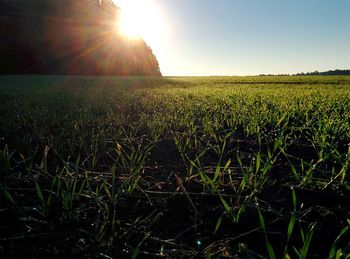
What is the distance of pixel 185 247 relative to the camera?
129cm

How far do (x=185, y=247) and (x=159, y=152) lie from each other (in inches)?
56.2

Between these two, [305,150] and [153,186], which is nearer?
[153,186]

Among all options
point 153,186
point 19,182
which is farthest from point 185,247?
point 19,182

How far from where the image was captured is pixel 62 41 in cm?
2066

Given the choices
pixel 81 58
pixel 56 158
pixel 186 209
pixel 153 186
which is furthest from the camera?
pixel 81 58

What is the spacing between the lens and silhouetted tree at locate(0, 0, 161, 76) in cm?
1902

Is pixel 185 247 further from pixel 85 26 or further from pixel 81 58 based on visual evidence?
pixel 85 26

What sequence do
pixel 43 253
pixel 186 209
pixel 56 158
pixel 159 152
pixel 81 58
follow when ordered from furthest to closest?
pixel 81 58 < pixel 159 152 < pixel 56 158 < pixel 186 209 < pixel 43 253

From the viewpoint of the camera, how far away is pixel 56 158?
97.6 inches

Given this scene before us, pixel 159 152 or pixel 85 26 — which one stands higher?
pixel 85 26

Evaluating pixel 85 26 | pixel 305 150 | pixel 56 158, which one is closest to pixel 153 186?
pixel 56 158

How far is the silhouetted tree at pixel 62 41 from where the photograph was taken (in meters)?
19.0

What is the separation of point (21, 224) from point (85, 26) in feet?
75.7

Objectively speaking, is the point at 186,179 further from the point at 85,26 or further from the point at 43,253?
the point at 85,26
